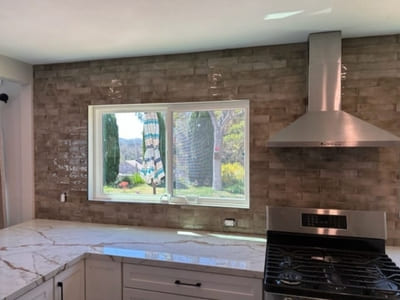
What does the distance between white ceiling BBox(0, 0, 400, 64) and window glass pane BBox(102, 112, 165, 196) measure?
605 millimetres

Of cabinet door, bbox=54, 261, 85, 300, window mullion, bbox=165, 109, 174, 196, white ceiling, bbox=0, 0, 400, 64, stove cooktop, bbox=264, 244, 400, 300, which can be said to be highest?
white ceiling, bbox=0, 0, 400, 64

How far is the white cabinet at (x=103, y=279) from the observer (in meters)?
1.92

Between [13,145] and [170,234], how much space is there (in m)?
1.75

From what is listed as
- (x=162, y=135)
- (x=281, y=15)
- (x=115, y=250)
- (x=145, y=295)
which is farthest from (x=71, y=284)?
(x=281, y=15)

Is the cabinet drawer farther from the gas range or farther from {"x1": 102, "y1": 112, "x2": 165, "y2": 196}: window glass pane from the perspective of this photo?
{"x1": 102, "y1": 112, "x2": 165, "y2": 196}: window glass pane

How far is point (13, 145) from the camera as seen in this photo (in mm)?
2885

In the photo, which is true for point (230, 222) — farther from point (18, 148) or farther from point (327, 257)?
point (18, 148)

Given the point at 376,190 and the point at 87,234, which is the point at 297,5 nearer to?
the point at 376,190

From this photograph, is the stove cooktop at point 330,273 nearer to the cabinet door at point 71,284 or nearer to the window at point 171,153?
the window at point 171,153

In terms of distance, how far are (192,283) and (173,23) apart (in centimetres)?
154

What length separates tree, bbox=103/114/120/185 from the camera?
2.79 metres

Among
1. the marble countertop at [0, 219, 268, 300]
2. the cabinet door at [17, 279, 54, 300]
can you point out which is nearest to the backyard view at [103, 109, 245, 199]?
the marble countertop at [0, 219, 268, 300]

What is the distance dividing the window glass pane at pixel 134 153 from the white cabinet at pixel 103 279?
84 cm

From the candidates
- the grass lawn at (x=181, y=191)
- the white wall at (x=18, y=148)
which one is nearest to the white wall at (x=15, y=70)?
the white wall at (x=18, y=148)
